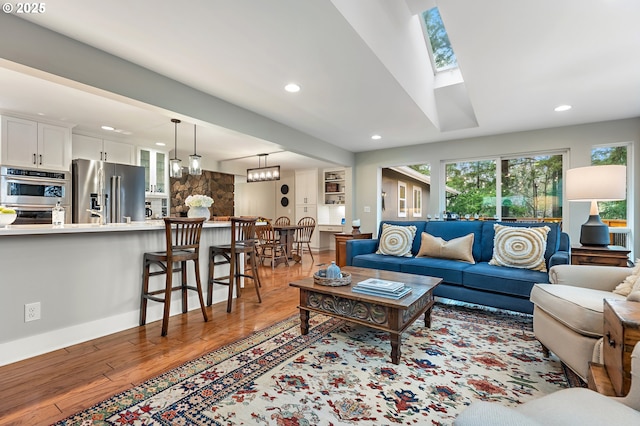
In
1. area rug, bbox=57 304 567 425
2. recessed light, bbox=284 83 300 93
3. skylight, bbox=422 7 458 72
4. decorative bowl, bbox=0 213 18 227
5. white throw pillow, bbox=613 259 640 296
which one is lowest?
area rug, bbox=57 304 567 425

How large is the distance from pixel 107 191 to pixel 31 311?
2969 millimetres

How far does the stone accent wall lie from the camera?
23.0ft

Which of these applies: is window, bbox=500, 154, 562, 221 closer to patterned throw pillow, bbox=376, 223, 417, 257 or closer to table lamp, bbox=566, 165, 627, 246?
table lamp, bbox=566, 165, 627, 246

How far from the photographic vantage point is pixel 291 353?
2.08 meters

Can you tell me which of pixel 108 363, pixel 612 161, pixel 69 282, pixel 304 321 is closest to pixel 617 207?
pixel 612 161

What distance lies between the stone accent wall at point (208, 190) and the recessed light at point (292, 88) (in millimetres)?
4763

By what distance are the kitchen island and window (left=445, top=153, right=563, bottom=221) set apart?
4.72m

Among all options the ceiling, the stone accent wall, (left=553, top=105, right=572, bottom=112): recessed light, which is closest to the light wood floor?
the ceiling

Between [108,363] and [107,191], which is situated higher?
[107,191]

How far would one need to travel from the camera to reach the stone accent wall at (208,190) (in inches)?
276

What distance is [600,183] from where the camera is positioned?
2689mm

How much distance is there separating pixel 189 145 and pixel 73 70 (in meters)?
3.42

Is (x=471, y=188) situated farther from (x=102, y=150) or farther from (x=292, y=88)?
(x=102, y=150)

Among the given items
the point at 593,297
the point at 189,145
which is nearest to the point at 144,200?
the point at 189,145
